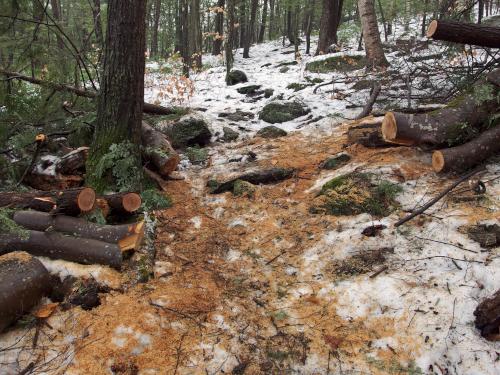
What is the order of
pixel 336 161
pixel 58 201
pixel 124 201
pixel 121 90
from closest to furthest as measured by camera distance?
pixel 58 201 → pixel 124 201 → pixel 121 90 → pixel 336 161

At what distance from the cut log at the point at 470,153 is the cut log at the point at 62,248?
3.85 meters

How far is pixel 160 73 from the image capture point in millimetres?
14453

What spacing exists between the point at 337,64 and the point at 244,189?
8.22 meters

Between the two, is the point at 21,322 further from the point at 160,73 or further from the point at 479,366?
the point at 160,73

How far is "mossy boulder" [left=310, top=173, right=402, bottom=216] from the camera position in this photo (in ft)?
15.0

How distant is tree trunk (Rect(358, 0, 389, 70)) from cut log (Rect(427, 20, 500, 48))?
5.37 meters

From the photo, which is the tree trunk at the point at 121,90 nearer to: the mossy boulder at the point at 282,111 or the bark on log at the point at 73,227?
the bark on log at the point at 73,227

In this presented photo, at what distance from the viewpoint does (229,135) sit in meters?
8.52

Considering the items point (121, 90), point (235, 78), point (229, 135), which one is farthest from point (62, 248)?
point (235, 78)

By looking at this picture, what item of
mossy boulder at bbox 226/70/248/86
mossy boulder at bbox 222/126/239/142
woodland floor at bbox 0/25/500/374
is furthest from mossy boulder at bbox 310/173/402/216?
mossy boulder at bbox 226/70/248/86

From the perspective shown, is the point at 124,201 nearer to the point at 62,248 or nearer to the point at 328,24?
the point at 62,248

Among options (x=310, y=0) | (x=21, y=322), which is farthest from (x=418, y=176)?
(x=310, y=0)

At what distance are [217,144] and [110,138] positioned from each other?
3310mm

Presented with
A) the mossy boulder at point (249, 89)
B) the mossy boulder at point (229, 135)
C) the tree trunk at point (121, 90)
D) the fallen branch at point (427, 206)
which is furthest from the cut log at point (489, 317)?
the mossy boulder at point (249, 89)
